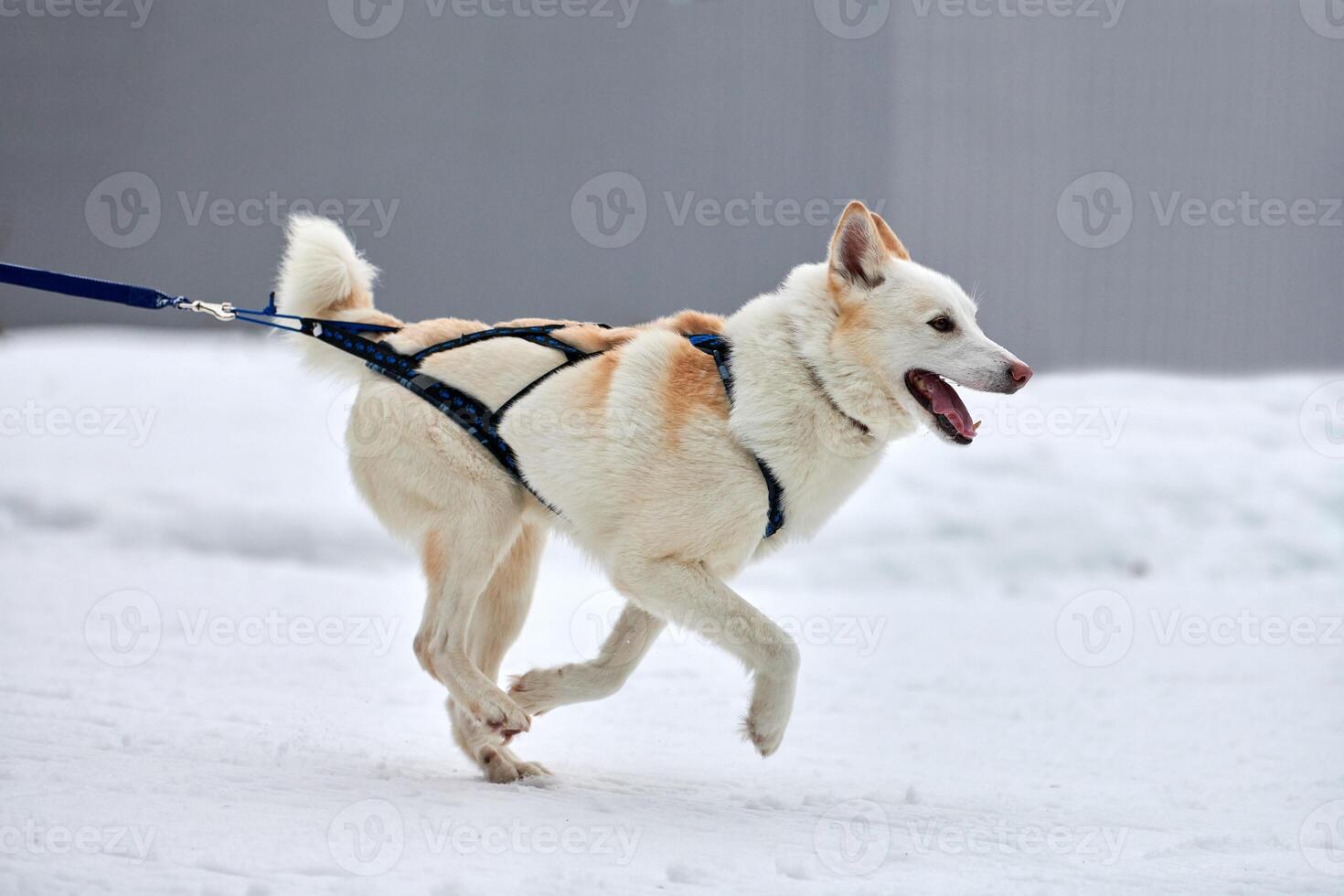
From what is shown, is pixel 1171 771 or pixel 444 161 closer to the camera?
pixel 1171 771

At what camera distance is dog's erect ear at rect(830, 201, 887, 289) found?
2.77 meters

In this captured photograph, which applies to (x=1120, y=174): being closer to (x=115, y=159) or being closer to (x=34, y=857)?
(x=115, y=159)

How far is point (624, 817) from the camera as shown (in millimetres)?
2594

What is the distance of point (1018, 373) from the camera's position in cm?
265

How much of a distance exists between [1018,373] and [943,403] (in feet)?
0.60

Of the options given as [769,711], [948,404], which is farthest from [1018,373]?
[769,711]

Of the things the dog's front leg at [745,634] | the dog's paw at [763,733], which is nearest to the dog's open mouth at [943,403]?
the dog's front leg at [745,634]

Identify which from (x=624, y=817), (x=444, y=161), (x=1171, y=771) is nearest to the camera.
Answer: (x=624, y=817)

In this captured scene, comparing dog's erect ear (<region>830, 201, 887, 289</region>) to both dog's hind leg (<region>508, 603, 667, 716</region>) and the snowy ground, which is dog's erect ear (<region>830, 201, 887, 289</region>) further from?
the snowy ground

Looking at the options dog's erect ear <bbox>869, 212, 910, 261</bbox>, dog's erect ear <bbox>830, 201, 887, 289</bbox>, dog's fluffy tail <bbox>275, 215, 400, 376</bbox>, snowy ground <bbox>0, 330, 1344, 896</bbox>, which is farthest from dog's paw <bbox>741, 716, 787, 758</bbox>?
dog's fluffy tail <bbox>275, 215, 400, 376</bbox>

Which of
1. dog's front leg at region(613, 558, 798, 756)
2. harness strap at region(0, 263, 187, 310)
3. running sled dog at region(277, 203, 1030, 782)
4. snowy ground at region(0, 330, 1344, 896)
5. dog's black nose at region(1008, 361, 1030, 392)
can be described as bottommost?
snowy ground at region(0, 330, 1344, 896)

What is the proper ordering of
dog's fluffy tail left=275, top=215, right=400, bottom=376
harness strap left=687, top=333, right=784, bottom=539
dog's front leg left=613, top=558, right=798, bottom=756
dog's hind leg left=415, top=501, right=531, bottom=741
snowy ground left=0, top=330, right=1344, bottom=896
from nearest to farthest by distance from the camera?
snowy ground left=0, top=330, right=1344, bottom=896, dog's front leg left=613, top=558, right=798, bottom=756, harness strap left=687, top=333, right=784, bottom=539, dog's hind leg left=415, top=501, right=531, bottom=741, dog's fluffy tail left=275, top=215, right=400, bottom=376

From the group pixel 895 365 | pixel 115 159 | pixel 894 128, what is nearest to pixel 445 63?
pixel 115 159

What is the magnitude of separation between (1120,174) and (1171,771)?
490cm
